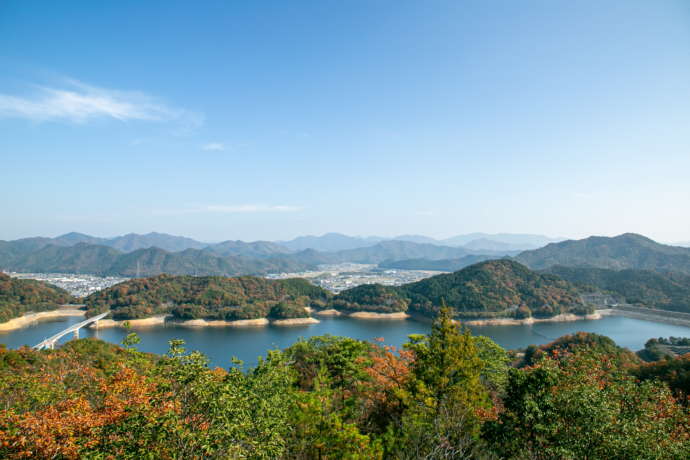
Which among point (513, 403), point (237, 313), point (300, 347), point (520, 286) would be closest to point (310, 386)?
point (300, 347)

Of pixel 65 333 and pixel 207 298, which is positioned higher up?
pixel 207 298

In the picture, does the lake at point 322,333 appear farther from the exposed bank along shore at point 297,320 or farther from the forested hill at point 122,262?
the forested hill at point 122,262

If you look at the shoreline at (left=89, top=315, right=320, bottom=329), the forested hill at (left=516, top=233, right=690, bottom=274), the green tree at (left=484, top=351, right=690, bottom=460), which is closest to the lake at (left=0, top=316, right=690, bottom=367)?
the shoreline at (left=89, top=315, right=320, bottom=329)

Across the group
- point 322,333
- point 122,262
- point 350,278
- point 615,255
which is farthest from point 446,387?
point 122,262

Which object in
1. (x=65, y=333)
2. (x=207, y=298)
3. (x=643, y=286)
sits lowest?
(x=65, y=333)

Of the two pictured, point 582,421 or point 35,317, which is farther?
point 35,317

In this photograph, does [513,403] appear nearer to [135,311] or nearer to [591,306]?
[135,311]

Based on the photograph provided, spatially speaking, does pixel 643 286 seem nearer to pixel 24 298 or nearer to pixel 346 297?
pixel 346 297
